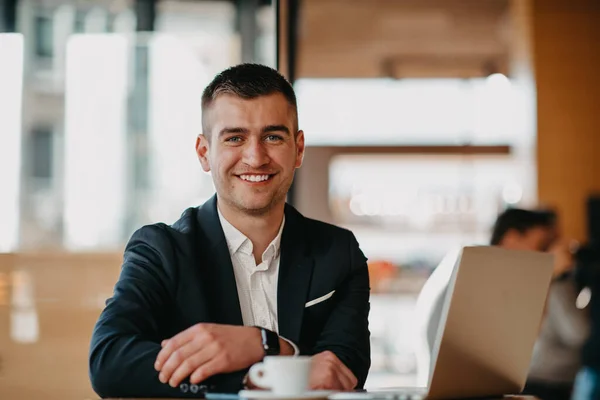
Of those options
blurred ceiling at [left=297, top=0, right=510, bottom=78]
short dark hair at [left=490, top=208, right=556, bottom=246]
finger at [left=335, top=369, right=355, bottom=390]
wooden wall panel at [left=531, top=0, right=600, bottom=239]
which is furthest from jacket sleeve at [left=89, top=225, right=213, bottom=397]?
blurred ceiling at [left=297, top=0, right=510, bottom=78]

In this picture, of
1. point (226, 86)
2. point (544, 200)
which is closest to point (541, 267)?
point (226, 86)

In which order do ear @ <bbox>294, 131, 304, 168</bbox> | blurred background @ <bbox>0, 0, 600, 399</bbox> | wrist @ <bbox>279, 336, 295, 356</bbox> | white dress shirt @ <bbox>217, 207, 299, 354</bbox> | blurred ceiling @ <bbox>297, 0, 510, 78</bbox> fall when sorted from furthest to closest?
1. blurred ceiling @ <bbox>297, 0, 510, 78</bbox>
2. blurred background @ <bbox>0, 0, 600, 399</bbox>
3. ear @ <bbox>294, 131, 304, 168</bbox>
4. white dress shirt @ <bbox>217, 207, 299, 354</bbox>
5. wrist @ <bbox>279, 336, 295, 356</bbox>

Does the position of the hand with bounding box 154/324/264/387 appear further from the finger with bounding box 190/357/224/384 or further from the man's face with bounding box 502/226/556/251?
the man's face with bounding box 502/226/556/251

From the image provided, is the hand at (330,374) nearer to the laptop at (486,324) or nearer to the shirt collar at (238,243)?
the laptop at (486,324)

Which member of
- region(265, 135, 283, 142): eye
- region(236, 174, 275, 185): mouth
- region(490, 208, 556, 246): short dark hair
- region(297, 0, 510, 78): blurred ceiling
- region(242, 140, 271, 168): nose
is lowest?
A: region(490, 208, 556, 246): short dark hair

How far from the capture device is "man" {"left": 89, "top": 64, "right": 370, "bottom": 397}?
1.76m

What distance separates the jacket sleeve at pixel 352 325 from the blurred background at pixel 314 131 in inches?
61.4

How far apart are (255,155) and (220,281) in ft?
0.84

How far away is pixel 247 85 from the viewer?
1853 millimetres

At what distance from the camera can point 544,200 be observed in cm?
662

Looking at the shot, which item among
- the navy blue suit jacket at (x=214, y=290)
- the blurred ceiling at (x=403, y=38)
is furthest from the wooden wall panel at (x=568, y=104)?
the navy blue suit jacket at (x=214, y=290)

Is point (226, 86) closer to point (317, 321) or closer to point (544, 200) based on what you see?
point (317, 321)

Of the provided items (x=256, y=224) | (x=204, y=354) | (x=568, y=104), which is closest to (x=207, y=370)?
(x=204, y=354)

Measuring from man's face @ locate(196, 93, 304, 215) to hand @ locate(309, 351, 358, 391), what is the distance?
0.35 m
